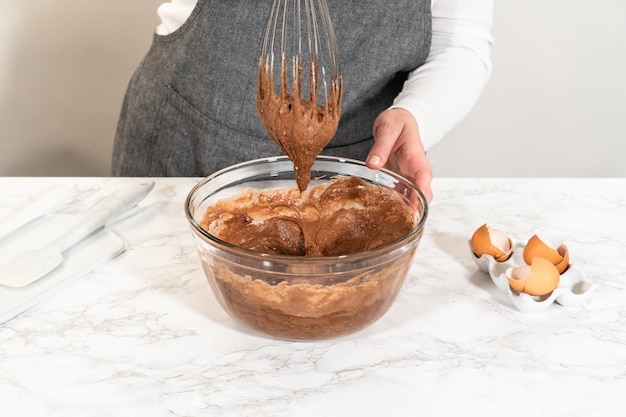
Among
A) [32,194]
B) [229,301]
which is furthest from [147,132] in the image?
[229,301]

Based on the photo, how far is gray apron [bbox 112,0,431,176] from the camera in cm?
135

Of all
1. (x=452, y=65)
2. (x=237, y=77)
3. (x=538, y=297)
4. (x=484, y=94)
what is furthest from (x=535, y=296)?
(x=484, y=94)

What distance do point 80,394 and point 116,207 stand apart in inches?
14.4

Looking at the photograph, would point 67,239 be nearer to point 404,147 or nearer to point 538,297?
point 404,147

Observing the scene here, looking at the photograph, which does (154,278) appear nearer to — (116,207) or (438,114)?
(116,207)

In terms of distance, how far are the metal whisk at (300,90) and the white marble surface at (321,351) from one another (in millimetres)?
235

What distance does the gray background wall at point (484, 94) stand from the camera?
6.43 ft

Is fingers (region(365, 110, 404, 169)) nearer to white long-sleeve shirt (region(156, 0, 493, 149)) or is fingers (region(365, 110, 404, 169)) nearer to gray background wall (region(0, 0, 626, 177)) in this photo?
white long-sleeve shirt (region(156, 0, 493, 149))

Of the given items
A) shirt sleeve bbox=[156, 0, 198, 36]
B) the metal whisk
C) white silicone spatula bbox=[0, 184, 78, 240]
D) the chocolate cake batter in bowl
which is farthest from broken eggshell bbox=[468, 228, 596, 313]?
shirt sleeve bbox=[156, 0, 198, 36]

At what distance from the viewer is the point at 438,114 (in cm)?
130

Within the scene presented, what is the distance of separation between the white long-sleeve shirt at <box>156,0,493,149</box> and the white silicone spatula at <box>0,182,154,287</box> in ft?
1.52

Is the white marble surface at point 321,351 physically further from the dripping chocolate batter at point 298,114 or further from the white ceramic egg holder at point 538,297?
the dripping chocolate batter at point 298,114

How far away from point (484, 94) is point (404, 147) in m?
1.10

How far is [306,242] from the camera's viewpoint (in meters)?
1.04
